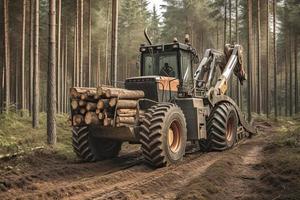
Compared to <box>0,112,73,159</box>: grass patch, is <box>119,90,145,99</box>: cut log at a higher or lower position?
higher

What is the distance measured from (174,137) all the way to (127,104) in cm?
172

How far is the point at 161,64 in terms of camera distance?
12.2 m

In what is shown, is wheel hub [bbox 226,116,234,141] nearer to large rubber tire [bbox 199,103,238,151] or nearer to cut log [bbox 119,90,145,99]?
large rubber tire [bbox 199,103,238,151]

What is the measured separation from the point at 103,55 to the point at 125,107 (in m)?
41.0

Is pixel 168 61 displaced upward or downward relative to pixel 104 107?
upward

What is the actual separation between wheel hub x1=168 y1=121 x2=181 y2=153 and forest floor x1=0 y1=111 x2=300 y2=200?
62 centimetres

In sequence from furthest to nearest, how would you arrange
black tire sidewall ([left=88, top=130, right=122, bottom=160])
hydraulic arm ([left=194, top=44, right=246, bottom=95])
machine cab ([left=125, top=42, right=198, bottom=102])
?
hydraulic arm ([left=194, top=44, right=246, bottom=95]) < machine cab ([left=125, top=42, right=198, bottom=102]) < black tire sidewall ([left=88, top=130, right=122, bottom=160])

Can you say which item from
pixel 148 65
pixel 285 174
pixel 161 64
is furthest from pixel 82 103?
pixel 285 174

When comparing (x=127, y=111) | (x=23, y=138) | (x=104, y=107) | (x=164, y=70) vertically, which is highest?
(x=164, y=70)

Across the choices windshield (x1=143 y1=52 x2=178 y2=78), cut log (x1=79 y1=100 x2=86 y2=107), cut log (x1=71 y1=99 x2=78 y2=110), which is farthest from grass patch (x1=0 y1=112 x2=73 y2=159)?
windshield (x1=143 y1=52 x2=178 y2=78)

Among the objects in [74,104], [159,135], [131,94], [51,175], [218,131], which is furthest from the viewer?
[218,131]

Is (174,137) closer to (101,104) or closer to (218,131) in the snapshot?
(101,104)

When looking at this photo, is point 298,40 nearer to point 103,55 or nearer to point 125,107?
point 103,55

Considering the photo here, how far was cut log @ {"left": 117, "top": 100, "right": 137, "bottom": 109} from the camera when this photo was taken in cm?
990
